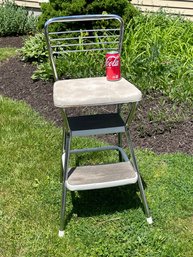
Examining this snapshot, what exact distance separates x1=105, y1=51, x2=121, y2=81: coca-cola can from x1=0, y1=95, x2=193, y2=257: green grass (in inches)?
37.4

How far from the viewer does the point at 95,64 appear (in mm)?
5359

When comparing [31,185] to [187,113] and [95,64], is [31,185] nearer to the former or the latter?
[187,113]

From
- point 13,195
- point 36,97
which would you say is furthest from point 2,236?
point 36,97

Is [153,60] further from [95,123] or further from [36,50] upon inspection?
[95,123]

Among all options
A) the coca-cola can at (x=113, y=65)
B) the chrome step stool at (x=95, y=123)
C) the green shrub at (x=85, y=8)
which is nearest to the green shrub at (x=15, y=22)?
the green shrub at (x=85, y=8)

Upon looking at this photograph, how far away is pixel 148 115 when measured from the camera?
451 cm

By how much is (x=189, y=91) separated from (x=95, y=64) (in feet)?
3.84

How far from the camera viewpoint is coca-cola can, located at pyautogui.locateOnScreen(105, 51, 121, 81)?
3070 mm

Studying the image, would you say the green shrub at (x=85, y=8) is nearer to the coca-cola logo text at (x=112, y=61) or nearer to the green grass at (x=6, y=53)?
the green grass at (x=6, y=53)

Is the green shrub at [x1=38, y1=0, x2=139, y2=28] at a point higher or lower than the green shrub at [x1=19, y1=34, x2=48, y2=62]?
higher

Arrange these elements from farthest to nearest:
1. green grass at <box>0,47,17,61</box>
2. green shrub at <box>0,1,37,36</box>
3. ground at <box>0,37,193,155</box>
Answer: green shrub at <box>0,1,37,36</box> < green grass at <box>0,47,17,61</box> < ground at <box>0,37,193,155</box>

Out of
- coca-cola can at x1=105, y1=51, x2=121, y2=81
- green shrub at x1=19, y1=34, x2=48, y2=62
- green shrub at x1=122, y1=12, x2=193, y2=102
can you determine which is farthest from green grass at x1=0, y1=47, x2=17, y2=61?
coca-cola can at x1=105, y1=51, x2=121, y2=81

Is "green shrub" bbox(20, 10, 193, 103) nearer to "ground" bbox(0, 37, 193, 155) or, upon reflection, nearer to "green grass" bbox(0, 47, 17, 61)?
"ground" bbox(0, 37, 193, 155)

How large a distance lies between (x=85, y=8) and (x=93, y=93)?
139 inches
